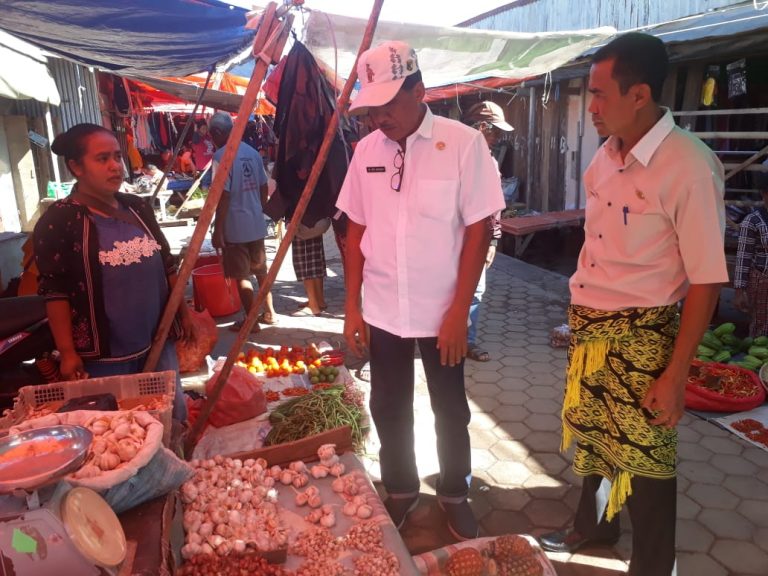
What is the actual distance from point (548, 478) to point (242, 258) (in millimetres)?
3713

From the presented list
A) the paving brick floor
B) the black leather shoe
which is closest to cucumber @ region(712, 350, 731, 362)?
the paving brick floor

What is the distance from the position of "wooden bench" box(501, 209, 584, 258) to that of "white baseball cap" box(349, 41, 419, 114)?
7075 mm

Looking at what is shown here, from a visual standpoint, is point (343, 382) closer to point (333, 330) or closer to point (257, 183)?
point (333, 330)

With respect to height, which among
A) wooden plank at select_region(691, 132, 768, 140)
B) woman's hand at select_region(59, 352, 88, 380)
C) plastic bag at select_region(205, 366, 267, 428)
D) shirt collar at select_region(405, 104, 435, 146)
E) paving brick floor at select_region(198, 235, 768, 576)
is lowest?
paving brick floor at select_region(198, 235, 768, 576)

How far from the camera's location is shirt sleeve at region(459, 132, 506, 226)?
2.34 m

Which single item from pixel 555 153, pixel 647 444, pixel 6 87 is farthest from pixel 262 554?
pixel 555 153

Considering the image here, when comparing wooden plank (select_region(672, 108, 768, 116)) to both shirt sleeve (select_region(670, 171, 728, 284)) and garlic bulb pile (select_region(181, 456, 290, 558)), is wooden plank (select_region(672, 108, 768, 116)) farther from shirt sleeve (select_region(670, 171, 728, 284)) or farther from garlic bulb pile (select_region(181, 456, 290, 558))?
garlic bulb pile (select_region(181, 456, 290, 558))

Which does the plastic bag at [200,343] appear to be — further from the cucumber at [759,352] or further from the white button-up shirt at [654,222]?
the cucumber at [759,352]

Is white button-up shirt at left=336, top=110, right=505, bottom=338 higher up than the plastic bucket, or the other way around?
white button-up shirt at left=336, top=110, right=505, bottom=338

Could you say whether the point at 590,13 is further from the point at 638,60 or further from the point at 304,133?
the point at 638,60

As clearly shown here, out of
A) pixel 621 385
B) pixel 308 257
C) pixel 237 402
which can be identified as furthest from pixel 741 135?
pixel 237 402

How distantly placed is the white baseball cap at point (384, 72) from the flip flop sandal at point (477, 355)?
331cm

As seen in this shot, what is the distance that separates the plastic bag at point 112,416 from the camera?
65.4 inches

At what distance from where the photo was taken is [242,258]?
5762 millimetres
